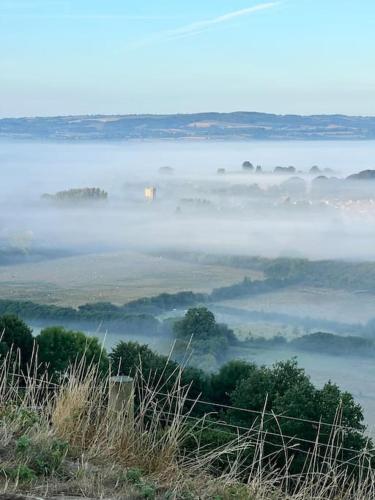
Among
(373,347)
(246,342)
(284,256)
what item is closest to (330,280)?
(284,256)

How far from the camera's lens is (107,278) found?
11944 cm

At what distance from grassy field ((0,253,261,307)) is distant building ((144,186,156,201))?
1729 cm

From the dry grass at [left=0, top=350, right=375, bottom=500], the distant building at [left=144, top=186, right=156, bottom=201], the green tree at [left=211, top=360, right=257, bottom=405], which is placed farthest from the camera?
the distant building at [left=144, top=186, right=156, bottom=201]

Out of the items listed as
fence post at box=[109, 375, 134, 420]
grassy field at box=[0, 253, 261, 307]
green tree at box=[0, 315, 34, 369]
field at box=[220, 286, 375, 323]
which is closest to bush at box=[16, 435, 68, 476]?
fence post at box=[109, 375, 134, 420]

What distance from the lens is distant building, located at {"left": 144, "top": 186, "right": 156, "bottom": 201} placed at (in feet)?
529

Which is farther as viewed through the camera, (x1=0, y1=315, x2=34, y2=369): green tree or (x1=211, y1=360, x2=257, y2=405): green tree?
(x1=211, y1=360, x2=257, y2=405): green tree

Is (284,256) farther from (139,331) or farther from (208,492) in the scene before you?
(208,492)

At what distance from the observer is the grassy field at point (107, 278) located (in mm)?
102062

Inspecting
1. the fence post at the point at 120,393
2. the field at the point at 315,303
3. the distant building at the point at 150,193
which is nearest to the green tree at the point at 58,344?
the fence post at the point at 120,393

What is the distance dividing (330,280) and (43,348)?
4445 inches

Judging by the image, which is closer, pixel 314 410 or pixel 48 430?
pixel 48 430

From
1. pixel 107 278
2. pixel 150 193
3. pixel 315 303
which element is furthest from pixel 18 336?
pixel 150 193

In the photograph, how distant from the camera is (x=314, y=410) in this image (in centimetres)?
1814

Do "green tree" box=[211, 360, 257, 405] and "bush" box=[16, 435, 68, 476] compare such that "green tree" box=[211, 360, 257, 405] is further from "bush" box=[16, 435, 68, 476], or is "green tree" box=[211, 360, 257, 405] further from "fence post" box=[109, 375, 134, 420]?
"bush" box=[16, 435, 68, 476]
